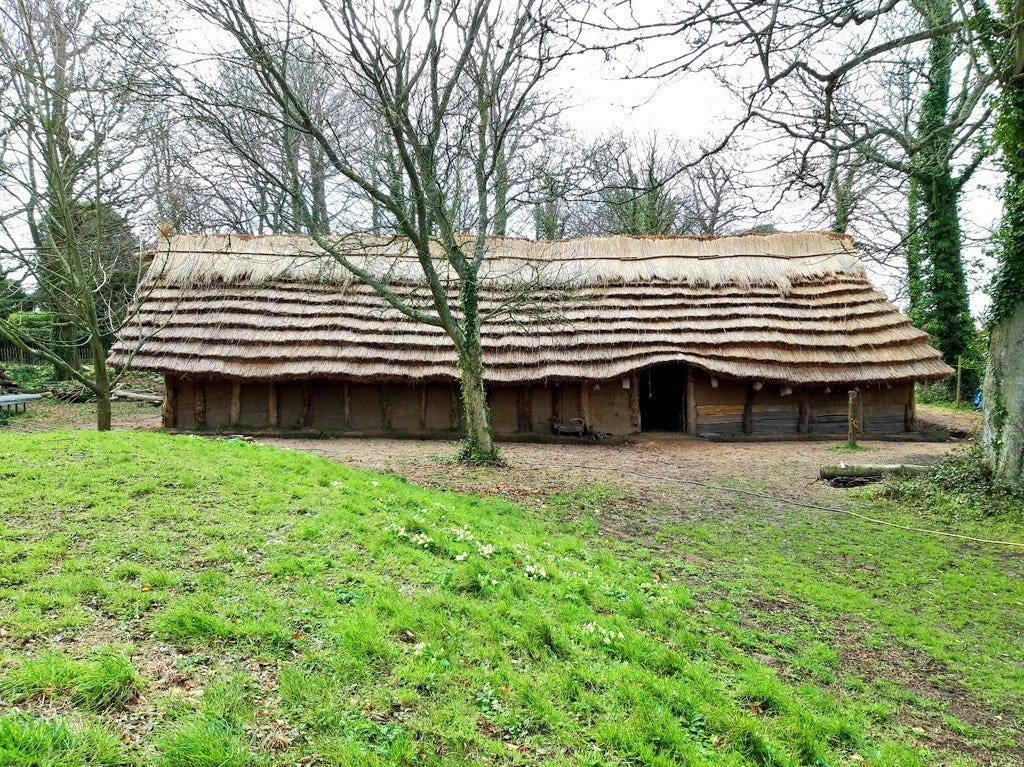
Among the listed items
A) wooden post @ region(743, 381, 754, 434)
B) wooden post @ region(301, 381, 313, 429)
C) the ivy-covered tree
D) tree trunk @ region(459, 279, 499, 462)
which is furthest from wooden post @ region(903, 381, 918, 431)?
wooden post @ region(301, 381, 313, 429)

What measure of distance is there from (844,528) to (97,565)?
8123 mm

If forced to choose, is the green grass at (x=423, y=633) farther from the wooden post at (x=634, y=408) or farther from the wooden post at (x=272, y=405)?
the wooden post at (x=634, y=408)

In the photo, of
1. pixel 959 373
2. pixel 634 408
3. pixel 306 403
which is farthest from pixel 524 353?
pixel 959 373

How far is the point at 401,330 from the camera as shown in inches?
582

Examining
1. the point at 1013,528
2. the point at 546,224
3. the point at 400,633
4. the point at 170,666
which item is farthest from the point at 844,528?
the point at 546,224

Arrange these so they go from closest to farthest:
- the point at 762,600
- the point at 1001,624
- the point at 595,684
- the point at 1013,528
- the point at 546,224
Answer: the point at 595,684
the point at 1001,624
the point at 762,600
the point at 1013,528
the point at 546,224

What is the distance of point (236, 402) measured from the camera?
Answer: 48.5ft

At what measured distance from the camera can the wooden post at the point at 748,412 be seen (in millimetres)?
15039

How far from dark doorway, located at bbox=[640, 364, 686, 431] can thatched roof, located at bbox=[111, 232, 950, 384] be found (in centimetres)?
190

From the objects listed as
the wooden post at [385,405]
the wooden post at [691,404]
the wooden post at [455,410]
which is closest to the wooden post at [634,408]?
the wooden post at [691,404]

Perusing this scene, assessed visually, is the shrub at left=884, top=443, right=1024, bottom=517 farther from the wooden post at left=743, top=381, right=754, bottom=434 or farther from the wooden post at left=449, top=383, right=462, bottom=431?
the wooden post at left=449, top=383, right=462, bottom=431

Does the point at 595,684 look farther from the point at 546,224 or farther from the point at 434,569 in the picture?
the point at 546,224

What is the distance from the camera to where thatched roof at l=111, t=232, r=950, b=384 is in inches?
559

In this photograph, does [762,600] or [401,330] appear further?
[401,330]
